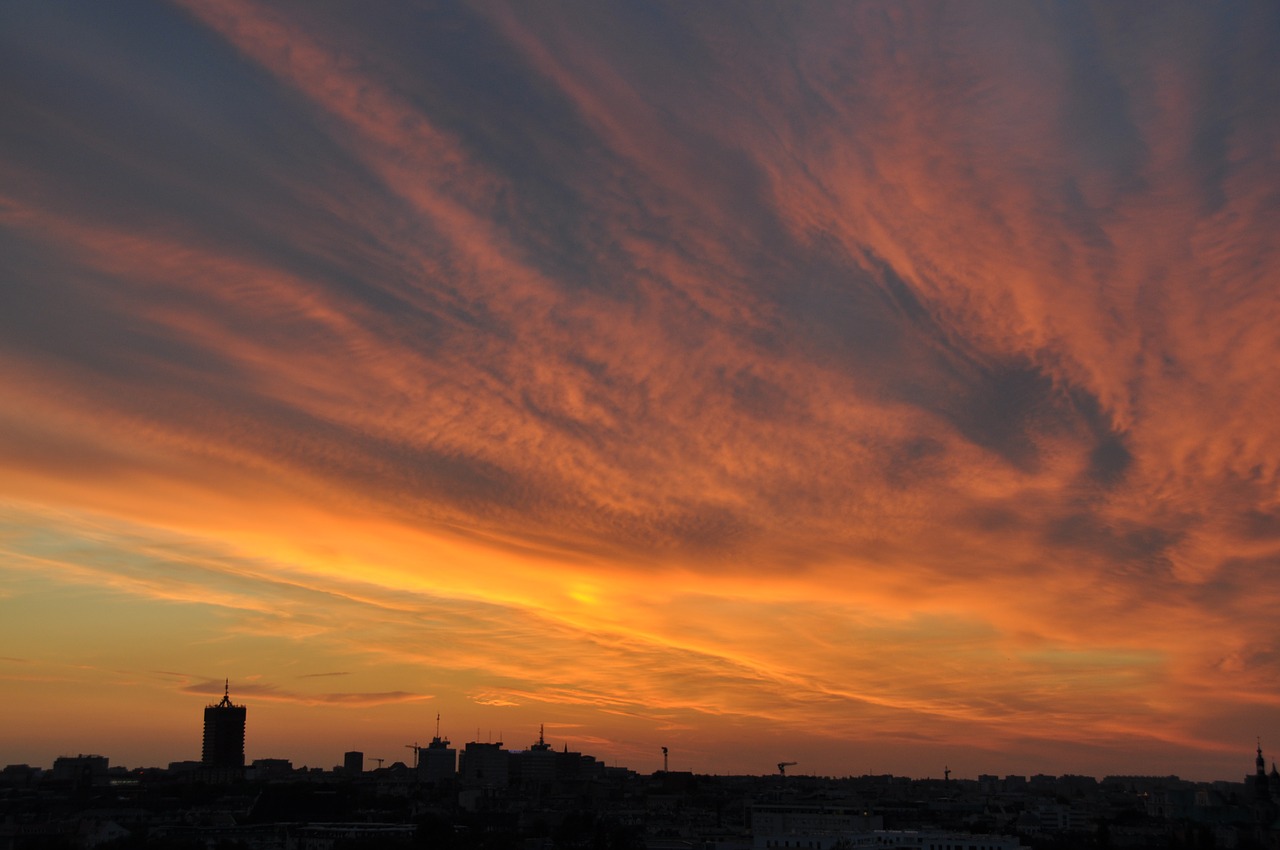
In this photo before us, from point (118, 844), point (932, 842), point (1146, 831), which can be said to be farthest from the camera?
point (1146, 831)

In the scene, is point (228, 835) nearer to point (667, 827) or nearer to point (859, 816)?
point (667, 827)

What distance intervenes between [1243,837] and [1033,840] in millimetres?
26625

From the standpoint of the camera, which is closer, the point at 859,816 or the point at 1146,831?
the point at 859,816

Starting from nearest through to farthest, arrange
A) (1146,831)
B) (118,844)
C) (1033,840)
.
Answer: (118,844), (1033,840), (1146,831)

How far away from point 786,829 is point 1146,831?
68.8m

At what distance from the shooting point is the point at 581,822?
170 m

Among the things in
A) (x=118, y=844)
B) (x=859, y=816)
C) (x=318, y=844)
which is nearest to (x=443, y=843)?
(x=318, y=844)

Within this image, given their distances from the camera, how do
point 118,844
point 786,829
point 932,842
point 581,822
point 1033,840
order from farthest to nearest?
point 1033,840 < point 581,822 < point 786,829 < point 118,844 < point 932,842

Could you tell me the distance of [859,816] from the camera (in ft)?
570

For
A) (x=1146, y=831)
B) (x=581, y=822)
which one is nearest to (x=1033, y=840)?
(x=1146, y=831)

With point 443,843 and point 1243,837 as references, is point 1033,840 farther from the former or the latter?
point 443,843

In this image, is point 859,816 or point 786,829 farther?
point 859,816

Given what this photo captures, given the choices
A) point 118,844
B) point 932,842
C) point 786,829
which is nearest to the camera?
point 932,842

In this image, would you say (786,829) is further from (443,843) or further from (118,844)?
(118,844)
